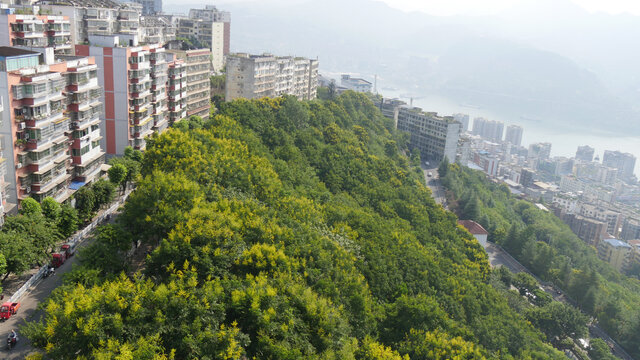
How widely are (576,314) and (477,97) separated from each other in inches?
5025

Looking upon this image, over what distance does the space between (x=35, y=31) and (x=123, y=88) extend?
5287 millimetres

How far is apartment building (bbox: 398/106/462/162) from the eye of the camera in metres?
46.6

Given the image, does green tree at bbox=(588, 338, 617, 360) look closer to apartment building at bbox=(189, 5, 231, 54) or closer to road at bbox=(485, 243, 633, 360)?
road at bbox=(485, 243, 633, 360)

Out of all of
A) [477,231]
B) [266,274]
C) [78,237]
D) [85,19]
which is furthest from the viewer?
[477,231]

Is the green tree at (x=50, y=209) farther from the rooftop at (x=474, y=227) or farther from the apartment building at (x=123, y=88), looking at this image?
the rooftop at (x=474, y=227)

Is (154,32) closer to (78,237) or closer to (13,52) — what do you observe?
→ (13,52)

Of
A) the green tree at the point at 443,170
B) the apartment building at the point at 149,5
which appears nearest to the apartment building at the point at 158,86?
the green tree at the point at 443,170

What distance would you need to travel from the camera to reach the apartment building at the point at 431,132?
4656 centimetres

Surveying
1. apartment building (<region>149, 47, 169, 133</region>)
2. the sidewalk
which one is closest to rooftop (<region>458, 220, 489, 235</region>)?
apartment building (<region>149, 47, 169, 133</region>)

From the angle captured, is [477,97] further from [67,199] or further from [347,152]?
[67,199]

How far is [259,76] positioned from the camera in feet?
106

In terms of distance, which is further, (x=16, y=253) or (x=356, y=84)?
(x=356, y=84)

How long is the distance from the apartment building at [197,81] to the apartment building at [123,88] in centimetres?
498

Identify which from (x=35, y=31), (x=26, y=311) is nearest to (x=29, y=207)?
(x=26, y=311)
